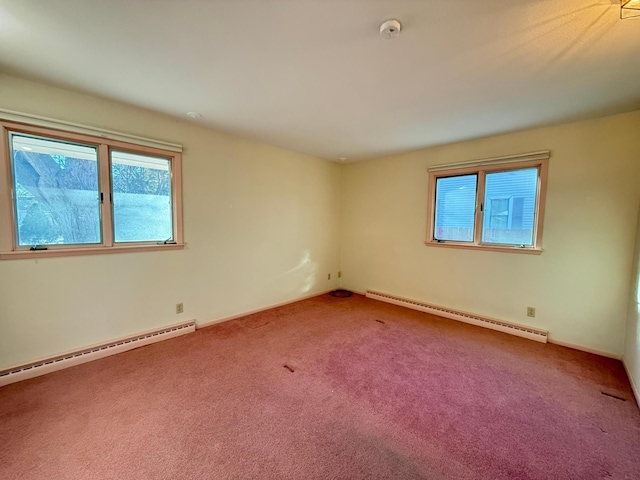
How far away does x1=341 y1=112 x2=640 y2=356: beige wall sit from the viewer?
8.29 feet

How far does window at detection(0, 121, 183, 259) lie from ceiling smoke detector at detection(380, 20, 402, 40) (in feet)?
7.96

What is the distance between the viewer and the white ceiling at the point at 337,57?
1.34m

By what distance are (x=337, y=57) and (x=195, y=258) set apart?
256cm

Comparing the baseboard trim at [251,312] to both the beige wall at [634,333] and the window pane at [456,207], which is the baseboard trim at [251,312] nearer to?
the window pane at [456,207]

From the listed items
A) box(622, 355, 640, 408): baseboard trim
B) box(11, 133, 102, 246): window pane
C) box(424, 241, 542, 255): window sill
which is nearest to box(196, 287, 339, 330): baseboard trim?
box(11, 133, 102, 246): window pane

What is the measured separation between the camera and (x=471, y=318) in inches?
134

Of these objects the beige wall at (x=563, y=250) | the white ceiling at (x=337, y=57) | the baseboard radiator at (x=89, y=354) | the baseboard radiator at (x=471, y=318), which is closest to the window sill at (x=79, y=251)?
the baseboard radiator at (x=89, y=354)

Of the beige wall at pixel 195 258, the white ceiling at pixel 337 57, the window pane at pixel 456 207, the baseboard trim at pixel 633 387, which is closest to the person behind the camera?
the white ceiling at pixel 337 57

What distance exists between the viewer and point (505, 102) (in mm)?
2283

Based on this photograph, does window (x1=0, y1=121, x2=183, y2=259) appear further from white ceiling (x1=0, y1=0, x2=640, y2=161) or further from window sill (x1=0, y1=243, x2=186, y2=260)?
white ceiling (x1=0, y1=0, x2=640, y2=161)

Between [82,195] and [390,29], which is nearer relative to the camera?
[390,29]

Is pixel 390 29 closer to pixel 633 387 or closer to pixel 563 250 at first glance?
pixel 563 250

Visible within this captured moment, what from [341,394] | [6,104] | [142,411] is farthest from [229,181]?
[341,394]

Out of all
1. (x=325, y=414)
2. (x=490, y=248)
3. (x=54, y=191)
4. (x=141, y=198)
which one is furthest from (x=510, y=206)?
(x=54, y=191)
